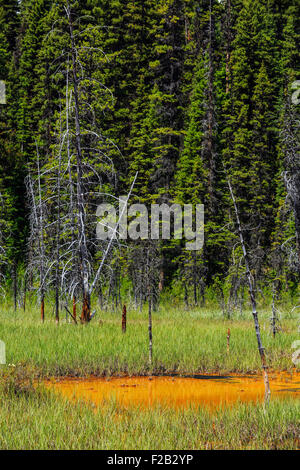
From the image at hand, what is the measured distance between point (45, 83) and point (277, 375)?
29.2 metres

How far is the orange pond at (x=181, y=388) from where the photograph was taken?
362 inches

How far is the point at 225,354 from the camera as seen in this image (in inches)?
499

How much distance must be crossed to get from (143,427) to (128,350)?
219 inches

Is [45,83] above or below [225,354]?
above

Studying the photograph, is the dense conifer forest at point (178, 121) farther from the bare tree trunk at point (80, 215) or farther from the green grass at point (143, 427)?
the green grass at point (143, 427)

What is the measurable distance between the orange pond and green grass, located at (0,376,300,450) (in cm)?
140

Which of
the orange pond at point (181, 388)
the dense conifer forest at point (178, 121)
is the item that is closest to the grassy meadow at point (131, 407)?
the orange pond at point (181, 388)

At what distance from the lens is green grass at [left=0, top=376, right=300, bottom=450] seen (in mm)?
5949

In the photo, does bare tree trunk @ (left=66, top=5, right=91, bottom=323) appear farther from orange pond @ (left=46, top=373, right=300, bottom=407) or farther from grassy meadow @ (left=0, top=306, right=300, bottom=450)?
orange pond @ (left=46, top=373, right=300, bottom=407)

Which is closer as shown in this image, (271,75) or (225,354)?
(225,354)

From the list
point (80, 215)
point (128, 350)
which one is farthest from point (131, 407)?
point (80, 215)

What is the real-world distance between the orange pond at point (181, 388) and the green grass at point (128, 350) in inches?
18.1
